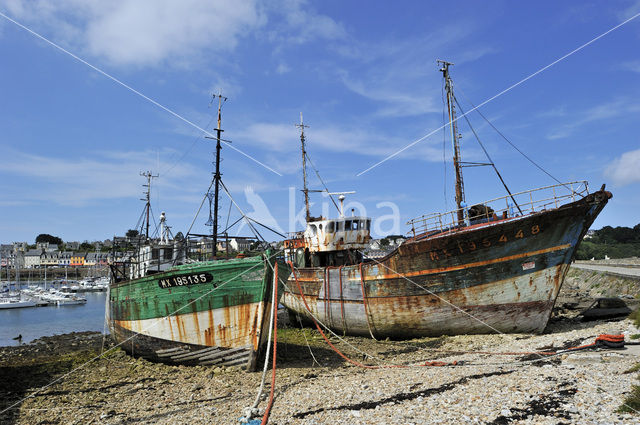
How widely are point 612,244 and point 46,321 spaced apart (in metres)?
106

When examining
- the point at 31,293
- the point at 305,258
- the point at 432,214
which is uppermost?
the point at 432,214

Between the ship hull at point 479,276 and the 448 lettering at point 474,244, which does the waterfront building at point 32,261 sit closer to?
the ship hull at point 479,276

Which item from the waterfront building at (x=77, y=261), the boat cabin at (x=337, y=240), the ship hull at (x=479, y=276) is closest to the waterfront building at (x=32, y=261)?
the waterfront building at (x=77, y=261)

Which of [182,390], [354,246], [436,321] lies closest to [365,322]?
[436,321]

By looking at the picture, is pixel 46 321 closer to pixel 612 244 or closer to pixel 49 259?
pixel 612 244

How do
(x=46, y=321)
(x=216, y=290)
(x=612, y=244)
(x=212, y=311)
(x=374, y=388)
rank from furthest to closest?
(x=612, y=244) → (x=46, y=321) → (x=212, y=311) → (x=216, y=290) → (x=374, y=388)

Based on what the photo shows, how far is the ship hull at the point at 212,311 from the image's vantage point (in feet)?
41.4

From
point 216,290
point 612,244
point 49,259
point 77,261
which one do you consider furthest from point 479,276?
point 49,259

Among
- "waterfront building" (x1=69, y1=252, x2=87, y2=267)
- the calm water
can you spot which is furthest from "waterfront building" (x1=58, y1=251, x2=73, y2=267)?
the calm water

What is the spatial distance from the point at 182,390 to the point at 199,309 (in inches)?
113

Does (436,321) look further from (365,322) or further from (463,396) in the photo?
(463,396)

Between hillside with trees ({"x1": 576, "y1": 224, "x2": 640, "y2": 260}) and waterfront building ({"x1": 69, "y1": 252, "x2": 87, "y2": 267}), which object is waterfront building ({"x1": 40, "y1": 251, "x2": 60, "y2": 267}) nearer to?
waterfront building ({"x1": 69, "y1": 252, "x2": 87, "y2": 267})

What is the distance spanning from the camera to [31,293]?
6631cm

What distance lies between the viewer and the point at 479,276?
15641 mm
